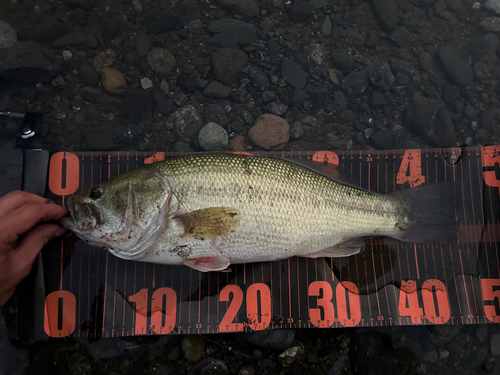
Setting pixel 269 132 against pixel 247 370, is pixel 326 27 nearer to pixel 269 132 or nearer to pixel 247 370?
pixel 269 132

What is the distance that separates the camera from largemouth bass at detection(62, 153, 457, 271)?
1957 mm

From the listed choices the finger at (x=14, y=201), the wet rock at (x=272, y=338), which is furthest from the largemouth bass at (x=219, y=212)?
the wet rock at (x=272, y=338)

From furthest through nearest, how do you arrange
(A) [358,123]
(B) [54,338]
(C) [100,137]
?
(A) [358,123]
(C) [100,137]
(B) [54,338]

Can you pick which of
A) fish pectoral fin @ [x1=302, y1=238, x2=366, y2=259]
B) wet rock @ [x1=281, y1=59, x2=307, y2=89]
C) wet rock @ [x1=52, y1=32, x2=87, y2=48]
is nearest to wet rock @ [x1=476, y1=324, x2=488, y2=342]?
fish pectoral fin @ [x1=302, y1=238, x2=366, y2=259]

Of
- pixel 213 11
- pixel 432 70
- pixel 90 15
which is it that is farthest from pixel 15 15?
pixel 432 70

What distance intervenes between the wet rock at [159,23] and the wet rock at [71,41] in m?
0.68

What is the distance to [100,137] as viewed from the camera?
2.93 meters

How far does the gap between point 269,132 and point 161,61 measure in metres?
1.38

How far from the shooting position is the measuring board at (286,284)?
2416 mm

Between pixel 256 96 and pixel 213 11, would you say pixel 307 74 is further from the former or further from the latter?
pixel 213 11

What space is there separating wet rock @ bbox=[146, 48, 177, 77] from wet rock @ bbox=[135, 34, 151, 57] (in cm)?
6

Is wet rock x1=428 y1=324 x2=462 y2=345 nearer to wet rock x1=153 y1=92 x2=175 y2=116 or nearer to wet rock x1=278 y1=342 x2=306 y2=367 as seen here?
wet rock x1=278 y1=342 x2=306 y2=367

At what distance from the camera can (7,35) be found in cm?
295

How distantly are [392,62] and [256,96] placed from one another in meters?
1.61
